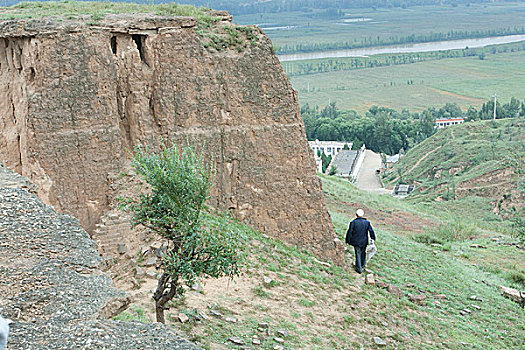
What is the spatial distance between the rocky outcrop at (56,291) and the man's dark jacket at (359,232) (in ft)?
29.5

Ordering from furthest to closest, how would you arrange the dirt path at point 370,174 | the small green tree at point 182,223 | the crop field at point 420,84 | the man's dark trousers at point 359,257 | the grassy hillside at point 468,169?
the crop field at point 420,84 → the dirt path at point 370,174 → the grassy hillside at point 468,169 → the man's dark trousers at point 359,257 → the small green tree at point 182,223

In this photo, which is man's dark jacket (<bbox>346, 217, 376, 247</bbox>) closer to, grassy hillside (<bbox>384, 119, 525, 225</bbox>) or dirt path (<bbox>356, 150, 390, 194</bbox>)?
grassy hillside (<bbox>384, 119, 525, 225</bbox>)

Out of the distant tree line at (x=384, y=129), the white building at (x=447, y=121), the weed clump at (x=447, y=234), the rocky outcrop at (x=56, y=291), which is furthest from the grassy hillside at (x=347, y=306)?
the white building at (x=447, y=121)

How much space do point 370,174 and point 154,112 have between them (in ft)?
219

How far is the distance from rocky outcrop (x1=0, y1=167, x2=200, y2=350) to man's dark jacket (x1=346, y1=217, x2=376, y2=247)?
29.5ft

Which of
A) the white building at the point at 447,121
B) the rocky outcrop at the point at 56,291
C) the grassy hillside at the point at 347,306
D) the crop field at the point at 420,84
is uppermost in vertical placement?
the rocky outcrop at the point at 56,291

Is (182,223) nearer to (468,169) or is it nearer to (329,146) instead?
(468,169)

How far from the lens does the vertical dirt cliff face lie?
1348 cm

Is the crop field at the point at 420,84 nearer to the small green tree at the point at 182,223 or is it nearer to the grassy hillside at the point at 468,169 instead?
the grassy hillside at the point at 468,169

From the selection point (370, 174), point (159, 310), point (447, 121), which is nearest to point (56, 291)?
point (159, 310)

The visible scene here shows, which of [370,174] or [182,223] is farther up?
[182,223]

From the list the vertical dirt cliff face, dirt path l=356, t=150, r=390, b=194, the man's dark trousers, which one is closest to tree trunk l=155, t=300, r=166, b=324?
the vertical dirt cliff face

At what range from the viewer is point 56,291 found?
7645 millimetres

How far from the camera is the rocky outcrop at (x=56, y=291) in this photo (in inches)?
275
